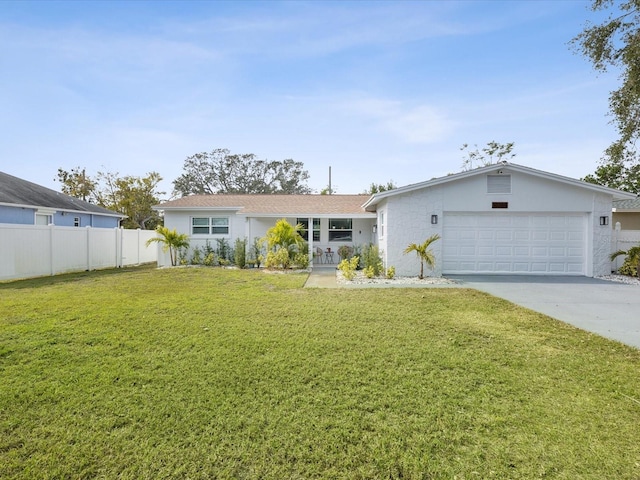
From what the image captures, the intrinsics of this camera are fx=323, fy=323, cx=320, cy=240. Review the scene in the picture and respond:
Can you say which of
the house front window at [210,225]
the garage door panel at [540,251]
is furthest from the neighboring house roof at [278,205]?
the garage door panel at [540,251]

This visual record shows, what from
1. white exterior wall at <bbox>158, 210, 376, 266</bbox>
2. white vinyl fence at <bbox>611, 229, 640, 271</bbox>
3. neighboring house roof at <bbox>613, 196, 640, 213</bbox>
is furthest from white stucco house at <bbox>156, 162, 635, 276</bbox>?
neighboring house roof at <bbox>613, 196, 640, 213</bbox>

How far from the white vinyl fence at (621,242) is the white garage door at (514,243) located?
146cm

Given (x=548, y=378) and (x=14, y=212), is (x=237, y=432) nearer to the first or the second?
(x=548, y=378)

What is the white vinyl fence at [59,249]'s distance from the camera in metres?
11.2

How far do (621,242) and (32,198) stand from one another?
29274 mm

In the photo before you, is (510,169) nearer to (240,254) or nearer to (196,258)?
(240,254)

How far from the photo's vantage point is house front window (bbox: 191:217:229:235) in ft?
56.8

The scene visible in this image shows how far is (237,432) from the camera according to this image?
115 inches

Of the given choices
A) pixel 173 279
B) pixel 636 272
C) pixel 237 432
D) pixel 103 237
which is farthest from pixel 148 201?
pixel 636 272

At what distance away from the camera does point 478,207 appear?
12609 millimetres

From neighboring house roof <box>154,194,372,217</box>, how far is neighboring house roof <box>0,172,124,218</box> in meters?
7.12

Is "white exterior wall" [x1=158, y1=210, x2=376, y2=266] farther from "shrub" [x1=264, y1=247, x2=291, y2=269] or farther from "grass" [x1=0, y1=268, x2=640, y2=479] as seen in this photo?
"grass" [x1=0, y1=268, x2=640, y2=479]

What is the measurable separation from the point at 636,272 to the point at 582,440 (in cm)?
1362

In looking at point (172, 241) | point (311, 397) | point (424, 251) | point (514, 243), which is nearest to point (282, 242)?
point (172, 241)
